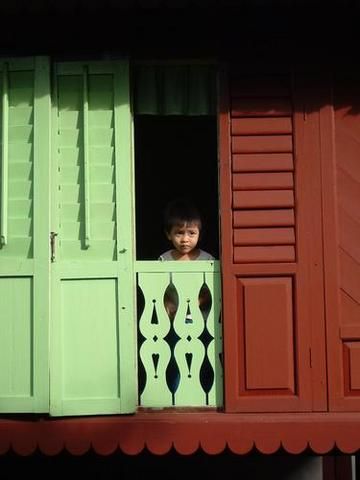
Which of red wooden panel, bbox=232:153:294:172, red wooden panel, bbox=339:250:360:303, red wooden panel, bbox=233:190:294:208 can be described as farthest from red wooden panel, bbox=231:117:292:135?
red wooden panel, bbox=339:250:360:303

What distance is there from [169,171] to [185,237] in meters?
2.62

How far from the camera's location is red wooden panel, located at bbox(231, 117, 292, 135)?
6.09m

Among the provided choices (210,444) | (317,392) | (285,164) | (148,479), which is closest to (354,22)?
(285,164)

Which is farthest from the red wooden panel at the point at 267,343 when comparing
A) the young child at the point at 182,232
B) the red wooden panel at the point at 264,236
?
the young child at the point at 182,232

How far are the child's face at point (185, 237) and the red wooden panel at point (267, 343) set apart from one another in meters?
0.61

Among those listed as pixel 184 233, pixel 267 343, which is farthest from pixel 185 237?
pixel 267 343

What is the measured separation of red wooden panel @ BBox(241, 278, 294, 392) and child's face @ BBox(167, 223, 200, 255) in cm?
61

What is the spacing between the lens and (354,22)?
241 inches

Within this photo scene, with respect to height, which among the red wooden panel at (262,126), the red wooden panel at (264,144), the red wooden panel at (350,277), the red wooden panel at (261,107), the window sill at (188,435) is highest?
the red wooden panel at (261,107)

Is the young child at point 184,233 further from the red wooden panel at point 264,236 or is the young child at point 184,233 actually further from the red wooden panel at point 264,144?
the red wooden panel at point 264,144

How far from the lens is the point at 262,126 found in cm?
610

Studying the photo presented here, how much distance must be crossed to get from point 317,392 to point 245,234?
1097mm

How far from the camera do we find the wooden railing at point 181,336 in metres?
5.97

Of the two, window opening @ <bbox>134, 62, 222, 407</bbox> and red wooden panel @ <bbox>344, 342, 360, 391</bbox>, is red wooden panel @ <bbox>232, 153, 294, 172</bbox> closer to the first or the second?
window opening @ <bbox>134, 62, 222, 407</bbox>
